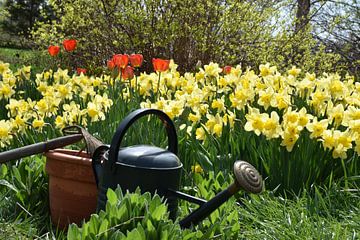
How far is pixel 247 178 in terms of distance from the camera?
1780 mm

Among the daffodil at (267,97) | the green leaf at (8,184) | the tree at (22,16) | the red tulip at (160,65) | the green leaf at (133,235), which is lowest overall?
the green leaf at (8,184)

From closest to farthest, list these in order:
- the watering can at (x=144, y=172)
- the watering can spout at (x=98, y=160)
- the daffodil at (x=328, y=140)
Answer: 1. the watering can at (x=144, y=172)
2. the watering can spout at (x=98, y=160)
3. the daffodil at (x=328, y=140)

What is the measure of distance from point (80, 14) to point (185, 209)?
16.8ft

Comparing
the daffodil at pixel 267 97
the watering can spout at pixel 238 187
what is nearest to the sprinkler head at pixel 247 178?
the watering can spout at pixel 238 187

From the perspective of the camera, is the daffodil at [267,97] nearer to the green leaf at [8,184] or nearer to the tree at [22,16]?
the green leaf at [8,184]

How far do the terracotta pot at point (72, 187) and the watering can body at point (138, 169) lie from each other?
1.10 feet

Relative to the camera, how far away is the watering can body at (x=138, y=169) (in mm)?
2004

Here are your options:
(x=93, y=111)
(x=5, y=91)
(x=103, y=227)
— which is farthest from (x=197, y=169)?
(x=5, y=91)

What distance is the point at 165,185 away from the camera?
206cm

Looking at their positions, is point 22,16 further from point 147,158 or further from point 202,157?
point 147,158

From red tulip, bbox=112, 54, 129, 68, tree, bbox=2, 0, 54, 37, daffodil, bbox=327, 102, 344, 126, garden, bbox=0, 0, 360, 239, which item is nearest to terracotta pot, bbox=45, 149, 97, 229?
garden, bbox=0, 0, 360, 239

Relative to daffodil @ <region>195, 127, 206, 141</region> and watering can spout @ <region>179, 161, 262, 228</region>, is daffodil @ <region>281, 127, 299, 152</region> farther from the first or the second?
watering can spout @ <region>179, 161, 262, 228</region>

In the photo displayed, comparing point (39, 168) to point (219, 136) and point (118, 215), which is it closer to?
point (219, 136)

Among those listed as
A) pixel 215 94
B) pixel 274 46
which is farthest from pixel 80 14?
pixel 215 94
